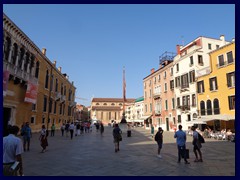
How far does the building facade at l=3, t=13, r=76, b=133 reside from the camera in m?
17.5

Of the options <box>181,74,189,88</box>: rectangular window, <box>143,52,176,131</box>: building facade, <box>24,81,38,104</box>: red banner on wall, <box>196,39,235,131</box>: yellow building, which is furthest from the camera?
<box>143,52,176,131</box>: building facade

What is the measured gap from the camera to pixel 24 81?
20.2 m

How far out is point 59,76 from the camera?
35219 mm

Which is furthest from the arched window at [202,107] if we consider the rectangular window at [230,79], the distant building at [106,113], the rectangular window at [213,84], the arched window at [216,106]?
the distant building at [106,113]

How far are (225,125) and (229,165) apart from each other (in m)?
17.0

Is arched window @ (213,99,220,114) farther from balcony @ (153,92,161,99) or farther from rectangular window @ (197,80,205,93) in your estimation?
balcony @ (153,92,161,99)

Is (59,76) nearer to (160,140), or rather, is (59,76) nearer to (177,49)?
(177,49)

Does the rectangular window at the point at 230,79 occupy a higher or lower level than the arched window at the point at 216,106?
higher

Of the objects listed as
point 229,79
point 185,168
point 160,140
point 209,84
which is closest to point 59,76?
point 209,84

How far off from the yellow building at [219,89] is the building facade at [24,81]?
2026 centimetres

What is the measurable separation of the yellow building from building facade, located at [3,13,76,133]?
2026 centimetres

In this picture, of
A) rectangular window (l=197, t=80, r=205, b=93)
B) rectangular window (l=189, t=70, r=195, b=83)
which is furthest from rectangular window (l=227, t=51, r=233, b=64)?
rectangular window (l=189, t=70, r=195, b=83)

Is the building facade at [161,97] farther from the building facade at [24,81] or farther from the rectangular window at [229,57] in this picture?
the building facade at [24,81]

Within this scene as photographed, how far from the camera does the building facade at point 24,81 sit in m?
17.5
